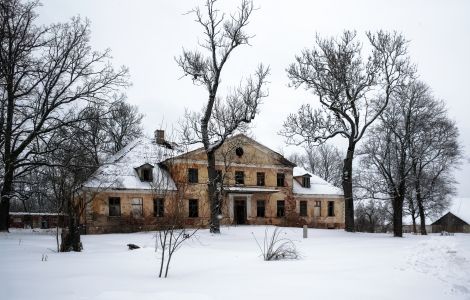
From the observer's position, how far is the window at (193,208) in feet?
113

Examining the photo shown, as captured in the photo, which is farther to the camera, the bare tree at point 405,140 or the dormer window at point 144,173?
the dormer window at point 144,173

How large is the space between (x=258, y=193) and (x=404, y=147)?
13812 mm

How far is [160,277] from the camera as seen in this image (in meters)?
8.58

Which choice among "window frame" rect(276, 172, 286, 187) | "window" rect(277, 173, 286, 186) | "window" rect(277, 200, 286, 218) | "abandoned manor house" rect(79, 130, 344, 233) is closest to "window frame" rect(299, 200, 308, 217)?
"abandoned manor house" rect(79, 130, 344, 233)

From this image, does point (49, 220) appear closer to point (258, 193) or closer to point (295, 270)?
point (258, 193)

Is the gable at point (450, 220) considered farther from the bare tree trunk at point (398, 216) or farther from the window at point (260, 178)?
the bare tree trunk at point (398, 216)

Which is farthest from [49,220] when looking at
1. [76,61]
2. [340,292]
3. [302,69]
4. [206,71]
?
[340,292]

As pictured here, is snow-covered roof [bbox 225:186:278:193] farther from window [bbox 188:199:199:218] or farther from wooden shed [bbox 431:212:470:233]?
wooden shed [bbox 431:212:470:233]

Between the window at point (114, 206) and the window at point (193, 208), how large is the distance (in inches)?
249

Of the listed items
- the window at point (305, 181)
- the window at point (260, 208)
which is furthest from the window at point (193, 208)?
the window at point (305, 181)

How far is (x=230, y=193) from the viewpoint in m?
35.1

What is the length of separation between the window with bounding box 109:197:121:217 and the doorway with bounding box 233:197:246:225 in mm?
10174

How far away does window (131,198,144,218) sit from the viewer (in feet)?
101

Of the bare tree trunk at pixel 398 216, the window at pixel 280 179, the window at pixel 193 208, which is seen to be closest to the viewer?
the bare tree trunk at pixel 398 216
